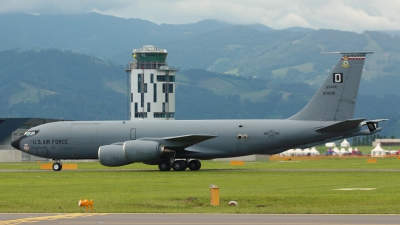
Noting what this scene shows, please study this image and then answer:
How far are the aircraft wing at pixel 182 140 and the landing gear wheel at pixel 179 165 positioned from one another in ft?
3.49

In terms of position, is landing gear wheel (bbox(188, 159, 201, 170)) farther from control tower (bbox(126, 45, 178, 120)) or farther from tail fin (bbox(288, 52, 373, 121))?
control tower (bbox(126, 45, 178, 120))

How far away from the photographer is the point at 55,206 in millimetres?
29344

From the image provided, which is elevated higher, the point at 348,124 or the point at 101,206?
the point at 348,124

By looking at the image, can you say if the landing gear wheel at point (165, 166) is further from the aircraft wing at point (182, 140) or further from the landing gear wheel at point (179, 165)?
the aircraft wing at point (182, 140)

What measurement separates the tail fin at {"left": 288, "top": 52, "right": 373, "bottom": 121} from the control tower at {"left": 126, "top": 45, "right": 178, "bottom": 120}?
236 feet

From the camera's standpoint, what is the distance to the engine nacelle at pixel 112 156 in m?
54.0

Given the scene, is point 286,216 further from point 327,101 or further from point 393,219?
point 327,101

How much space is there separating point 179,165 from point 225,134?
12.5 ft

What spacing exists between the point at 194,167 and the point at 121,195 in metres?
22.3

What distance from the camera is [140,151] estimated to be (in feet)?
176

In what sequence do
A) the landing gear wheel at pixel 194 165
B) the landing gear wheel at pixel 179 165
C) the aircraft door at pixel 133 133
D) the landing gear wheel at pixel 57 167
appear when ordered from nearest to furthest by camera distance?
the landing gear wheel at pixel 179 165, the aircraft door at pixel 133 133, the landing gear wheel at pixel 194 165, the landing gear wheel at pixel 57 167

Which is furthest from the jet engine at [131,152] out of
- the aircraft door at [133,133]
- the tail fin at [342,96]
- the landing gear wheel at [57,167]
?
the tail fin at [342,96]

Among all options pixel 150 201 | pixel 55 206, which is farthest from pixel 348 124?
pixel 55 206

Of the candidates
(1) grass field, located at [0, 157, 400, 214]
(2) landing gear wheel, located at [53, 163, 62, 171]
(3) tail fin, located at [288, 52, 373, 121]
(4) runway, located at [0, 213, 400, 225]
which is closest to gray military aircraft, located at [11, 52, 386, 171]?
(3) tail fin, located at [288, 52, 373, 121]
